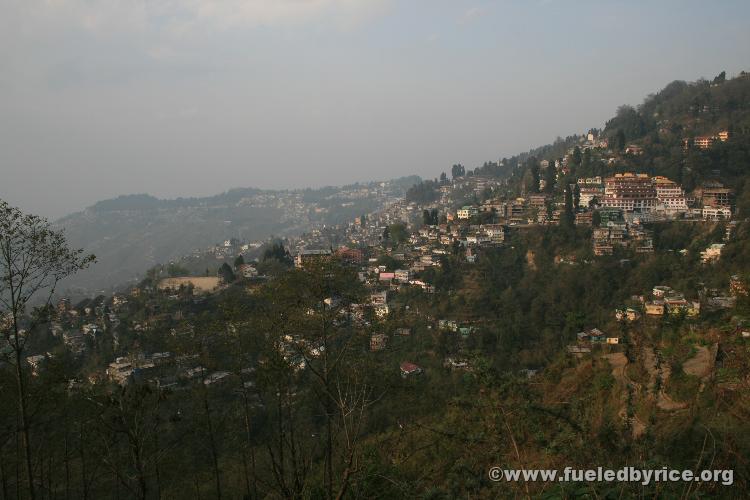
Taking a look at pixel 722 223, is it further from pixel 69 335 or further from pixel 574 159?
pixel 69 335

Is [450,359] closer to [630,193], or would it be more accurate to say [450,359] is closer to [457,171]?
[630,193]

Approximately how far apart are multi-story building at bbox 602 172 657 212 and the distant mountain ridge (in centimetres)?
6422

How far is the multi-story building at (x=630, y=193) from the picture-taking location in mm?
30628

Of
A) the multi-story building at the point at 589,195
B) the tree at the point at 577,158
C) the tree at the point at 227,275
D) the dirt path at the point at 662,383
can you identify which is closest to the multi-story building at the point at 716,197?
the multi-story building at the point at 589,195

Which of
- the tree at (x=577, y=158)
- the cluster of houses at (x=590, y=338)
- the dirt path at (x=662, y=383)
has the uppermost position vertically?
the tree at (x=577, y=158)

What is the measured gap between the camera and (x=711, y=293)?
59.5 feet

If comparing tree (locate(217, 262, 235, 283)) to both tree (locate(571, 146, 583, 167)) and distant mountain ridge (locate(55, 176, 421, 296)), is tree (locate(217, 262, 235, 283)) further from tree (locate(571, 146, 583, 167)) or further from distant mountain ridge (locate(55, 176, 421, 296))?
distant mountain ridge (locate(55, 176, 421, 296))

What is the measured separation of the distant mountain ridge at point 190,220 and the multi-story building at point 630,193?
6422cm

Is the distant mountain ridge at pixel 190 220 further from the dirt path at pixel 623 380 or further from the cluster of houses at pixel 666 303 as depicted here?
the dirt path at pixel 623 380

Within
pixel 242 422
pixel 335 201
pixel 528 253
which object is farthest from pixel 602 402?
pixel 335 201

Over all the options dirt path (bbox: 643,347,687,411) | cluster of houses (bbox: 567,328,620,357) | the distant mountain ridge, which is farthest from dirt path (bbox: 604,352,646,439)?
the distant mountain ridge

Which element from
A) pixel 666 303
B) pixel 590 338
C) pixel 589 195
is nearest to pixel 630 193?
pixel 589 195

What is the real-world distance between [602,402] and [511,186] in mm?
41590

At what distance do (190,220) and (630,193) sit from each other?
108982 millimetres
